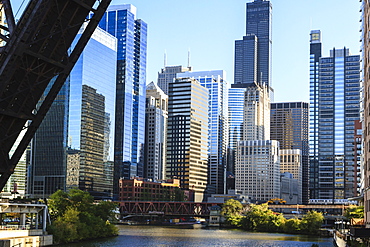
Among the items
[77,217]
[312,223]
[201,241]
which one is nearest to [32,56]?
[77,217]

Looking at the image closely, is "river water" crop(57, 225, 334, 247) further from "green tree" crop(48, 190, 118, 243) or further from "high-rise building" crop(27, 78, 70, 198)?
"high-rise building" crop(27, 78, 70, 198)

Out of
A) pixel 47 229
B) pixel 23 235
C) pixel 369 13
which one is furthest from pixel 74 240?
pixel 369 13

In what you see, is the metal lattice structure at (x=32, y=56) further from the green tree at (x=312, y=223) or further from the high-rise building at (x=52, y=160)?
the high-rise building at (x=52, y=160)

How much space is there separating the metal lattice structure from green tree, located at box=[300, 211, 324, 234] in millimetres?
103995

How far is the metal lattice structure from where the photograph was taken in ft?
77.9

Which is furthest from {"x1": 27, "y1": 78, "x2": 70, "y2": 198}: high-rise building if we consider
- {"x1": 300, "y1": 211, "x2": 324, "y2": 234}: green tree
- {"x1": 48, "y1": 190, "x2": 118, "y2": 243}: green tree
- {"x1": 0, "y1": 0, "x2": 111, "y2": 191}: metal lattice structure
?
{"x1": 0, "y1": 0, "x2": 111, "y2": 191}: metal lattice structure

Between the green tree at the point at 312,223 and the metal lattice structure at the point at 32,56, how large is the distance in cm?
10400

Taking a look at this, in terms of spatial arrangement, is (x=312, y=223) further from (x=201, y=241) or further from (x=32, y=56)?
(x=32, y=56)

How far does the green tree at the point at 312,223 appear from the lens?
12362 centimetres

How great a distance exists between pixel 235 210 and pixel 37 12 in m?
156

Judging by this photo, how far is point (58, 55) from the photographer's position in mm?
25922

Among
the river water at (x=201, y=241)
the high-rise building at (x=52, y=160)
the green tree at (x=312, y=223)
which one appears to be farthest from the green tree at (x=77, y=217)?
the high-rise building at (x=52, y=160)

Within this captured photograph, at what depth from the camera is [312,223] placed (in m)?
124

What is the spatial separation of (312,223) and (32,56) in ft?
352
